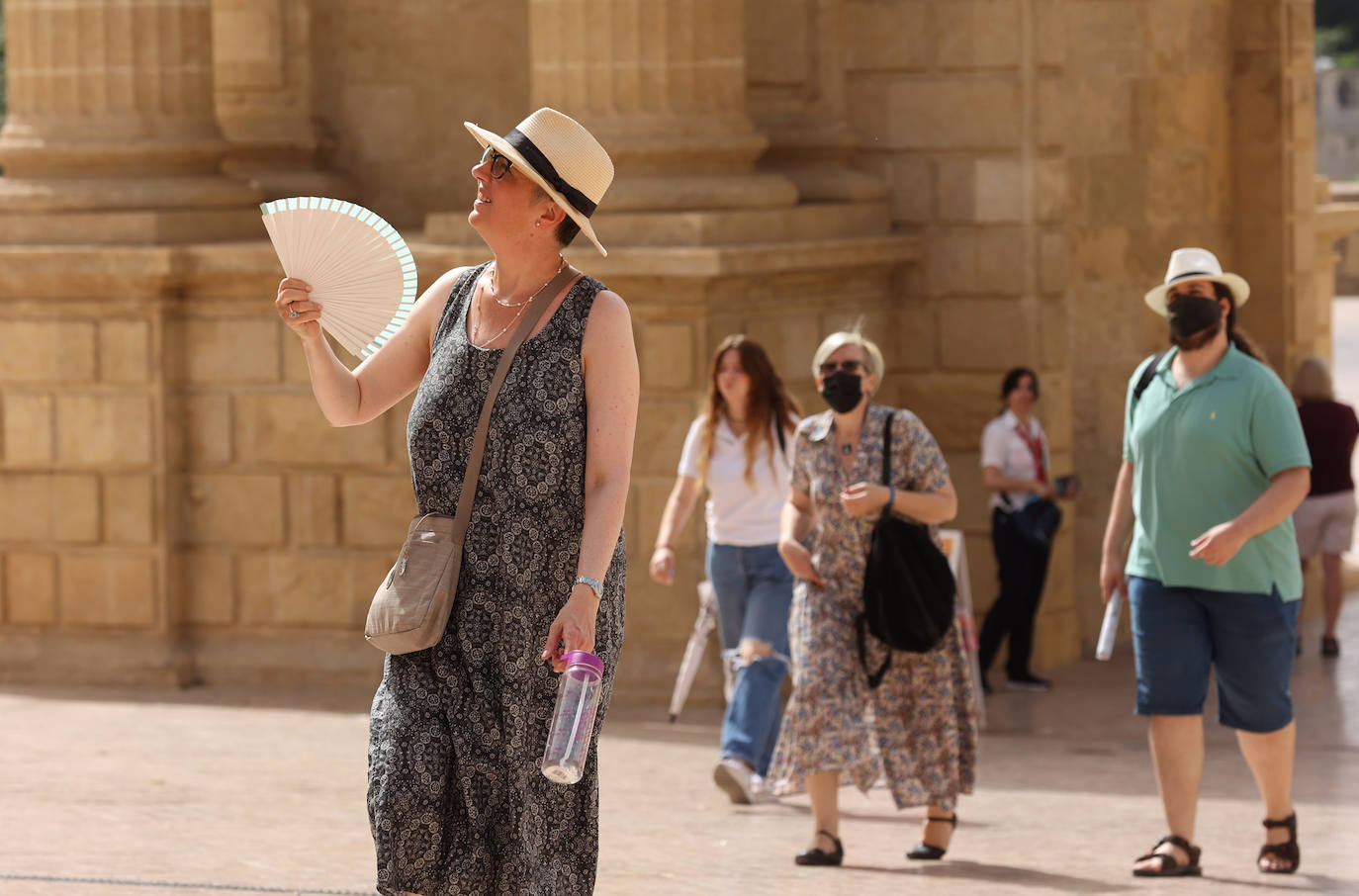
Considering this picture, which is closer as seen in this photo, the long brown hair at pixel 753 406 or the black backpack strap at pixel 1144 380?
the black backpack strap at pixel 1144 380

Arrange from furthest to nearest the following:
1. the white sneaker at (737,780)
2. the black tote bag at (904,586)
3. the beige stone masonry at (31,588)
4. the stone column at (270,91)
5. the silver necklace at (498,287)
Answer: the stone column at (270,91) < the beige stone masonry at (31,588) < the white sneaker at (737,780) < the black tote bag at (904,586) < the silver necklace at (498,287)

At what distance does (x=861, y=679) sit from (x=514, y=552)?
10.7ft

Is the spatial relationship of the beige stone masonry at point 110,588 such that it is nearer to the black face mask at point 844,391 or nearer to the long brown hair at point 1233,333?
the black face mask at point 844,391

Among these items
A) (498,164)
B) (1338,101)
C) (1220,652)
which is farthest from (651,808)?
(1338,101)

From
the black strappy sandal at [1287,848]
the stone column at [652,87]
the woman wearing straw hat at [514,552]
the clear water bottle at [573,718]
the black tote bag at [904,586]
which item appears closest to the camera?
the clear water bottle at [573,718]

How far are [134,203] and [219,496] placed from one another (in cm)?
157

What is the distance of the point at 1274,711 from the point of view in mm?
7336

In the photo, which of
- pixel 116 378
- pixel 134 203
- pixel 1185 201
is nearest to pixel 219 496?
pixel 116 378

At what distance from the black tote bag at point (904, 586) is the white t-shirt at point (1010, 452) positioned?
3.83 meters

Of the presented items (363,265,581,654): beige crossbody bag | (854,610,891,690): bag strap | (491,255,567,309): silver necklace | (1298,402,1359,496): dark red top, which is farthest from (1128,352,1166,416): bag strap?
(1298,402,1359,496): dark red top

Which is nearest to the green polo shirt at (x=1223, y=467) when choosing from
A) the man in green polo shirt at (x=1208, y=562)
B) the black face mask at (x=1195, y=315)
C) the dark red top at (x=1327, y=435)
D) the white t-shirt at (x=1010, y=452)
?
the man in green polo shirt at (x=1208, y=562)

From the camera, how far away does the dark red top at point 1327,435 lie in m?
12.3

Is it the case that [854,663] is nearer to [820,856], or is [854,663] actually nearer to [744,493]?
[820,856]

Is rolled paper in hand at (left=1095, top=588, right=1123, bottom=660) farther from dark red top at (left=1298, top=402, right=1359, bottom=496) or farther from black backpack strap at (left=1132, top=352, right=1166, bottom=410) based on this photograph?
dark red top at (left=1298, top=402, right=1359, bottom=496)
